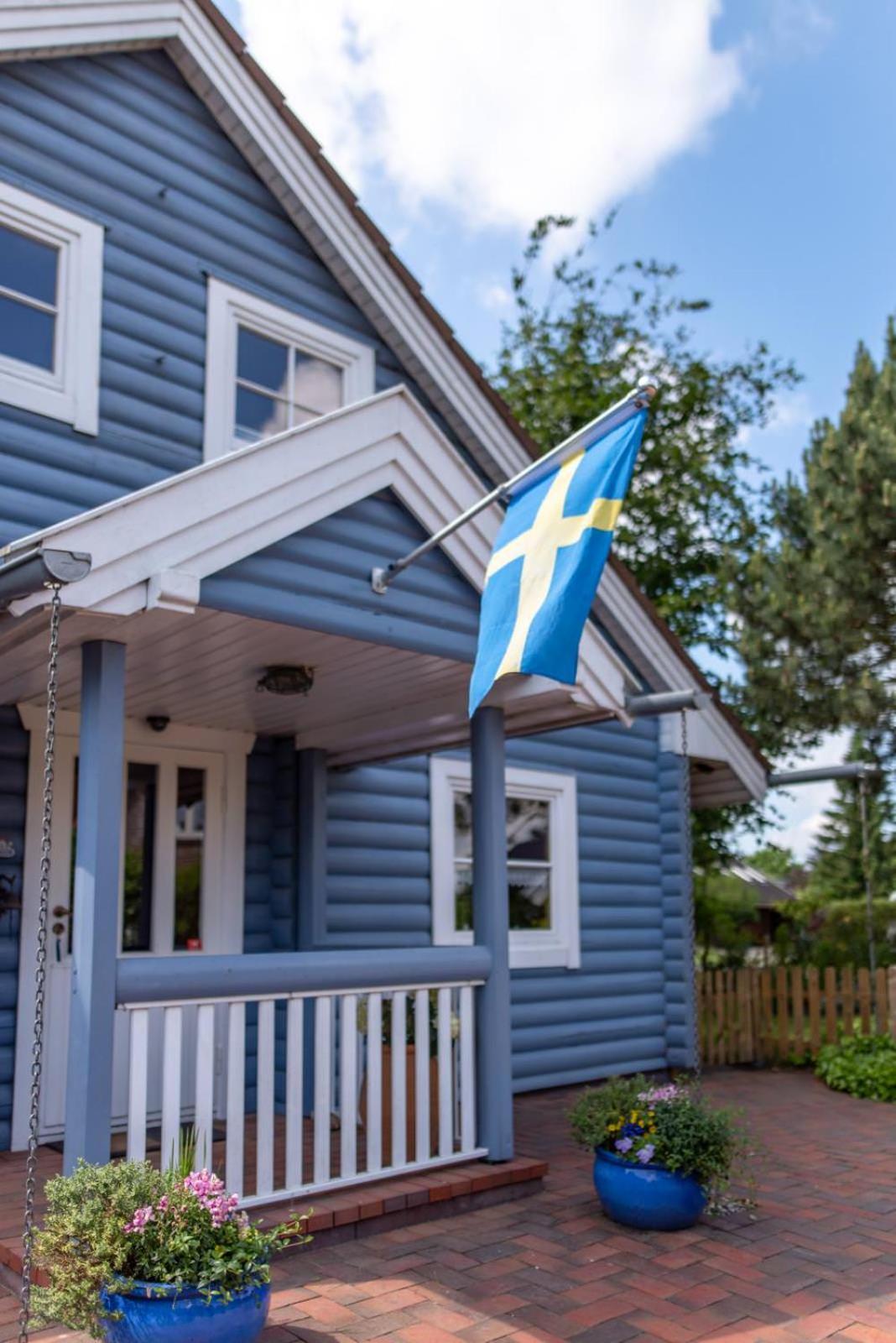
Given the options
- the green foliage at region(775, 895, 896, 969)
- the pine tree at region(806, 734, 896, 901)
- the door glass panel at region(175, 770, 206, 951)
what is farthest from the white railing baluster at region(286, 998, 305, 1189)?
the pine tree at region(806, 734, 896, 901)

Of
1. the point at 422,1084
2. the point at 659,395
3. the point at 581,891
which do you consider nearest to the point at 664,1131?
the point at 422,1084

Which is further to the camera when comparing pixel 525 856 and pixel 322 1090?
pixel 525 856

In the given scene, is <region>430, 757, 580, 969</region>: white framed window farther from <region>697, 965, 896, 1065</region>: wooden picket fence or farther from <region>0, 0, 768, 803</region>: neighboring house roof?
<region>697, 965, 896, 1065</region>: wooden picket fence

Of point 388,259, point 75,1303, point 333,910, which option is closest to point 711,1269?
point 75,1303

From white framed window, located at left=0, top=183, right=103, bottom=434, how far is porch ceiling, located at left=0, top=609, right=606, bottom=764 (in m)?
1.59

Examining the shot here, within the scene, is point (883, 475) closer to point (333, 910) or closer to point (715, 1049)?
point (715, 1049)

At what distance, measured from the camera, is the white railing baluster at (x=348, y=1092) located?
507cm

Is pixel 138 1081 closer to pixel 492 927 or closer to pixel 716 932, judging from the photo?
pixel 492 927

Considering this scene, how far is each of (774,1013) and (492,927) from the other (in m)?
6.65

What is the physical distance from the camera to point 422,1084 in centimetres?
543

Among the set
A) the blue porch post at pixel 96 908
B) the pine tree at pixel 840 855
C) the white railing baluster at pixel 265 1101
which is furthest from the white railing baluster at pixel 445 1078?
the pine tree at pixel 840 855

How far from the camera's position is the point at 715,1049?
11109 millimetres

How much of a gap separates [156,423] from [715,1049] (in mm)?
7814

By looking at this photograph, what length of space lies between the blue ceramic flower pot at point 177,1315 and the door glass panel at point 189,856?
348 cm
